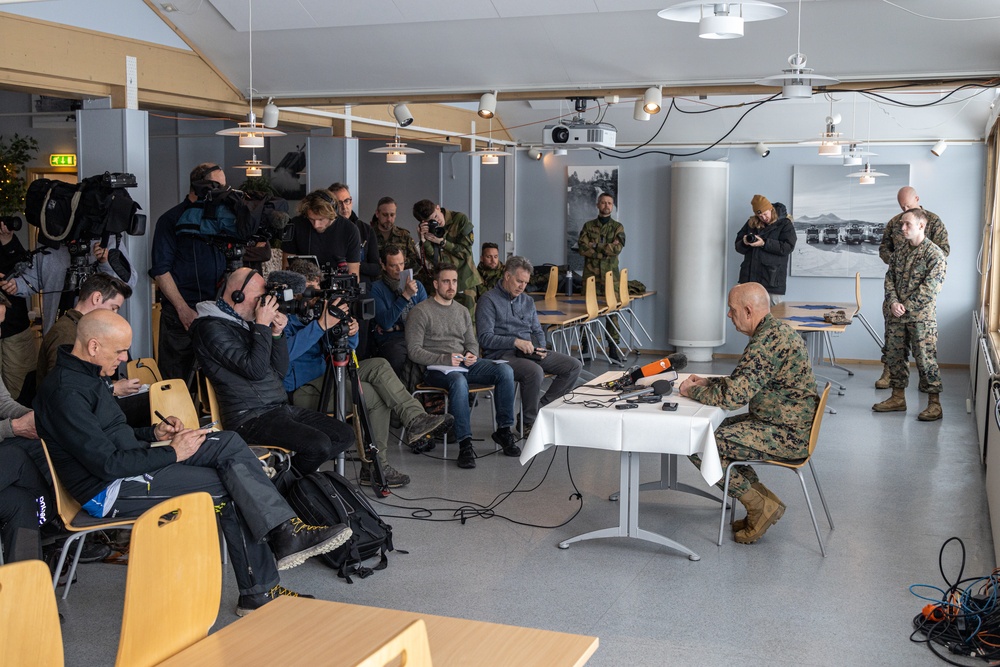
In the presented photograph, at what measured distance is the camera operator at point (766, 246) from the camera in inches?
416

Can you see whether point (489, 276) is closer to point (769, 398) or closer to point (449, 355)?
point (449, 355)

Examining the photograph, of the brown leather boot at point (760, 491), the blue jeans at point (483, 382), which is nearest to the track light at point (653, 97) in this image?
the blue jeans at point (483, 382)

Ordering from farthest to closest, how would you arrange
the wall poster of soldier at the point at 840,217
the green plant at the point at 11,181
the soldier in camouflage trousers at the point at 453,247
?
the wall poster of soldier at the point at 840,217, the green plant at the point at 11,181, the soldier in camouflage trousers at the point at 453,247

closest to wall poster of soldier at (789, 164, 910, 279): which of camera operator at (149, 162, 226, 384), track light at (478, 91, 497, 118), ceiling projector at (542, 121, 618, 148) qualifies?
ceiling projector at (542, 121, 618, 148)

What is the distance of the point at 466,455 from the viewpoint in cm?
622

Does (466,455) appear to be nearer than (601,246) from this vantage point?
Yes

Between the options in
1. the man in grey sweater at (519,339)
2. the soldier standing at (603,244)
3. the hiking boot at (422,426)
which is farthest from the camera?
the soldier standing at (603,244)

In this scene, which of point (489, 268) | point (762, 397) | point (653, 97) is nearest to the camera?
point (762, 397)

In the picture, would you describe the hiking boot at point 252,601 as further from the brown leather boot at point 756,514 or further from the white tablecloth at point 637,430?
the brown leather boot at point 756,514

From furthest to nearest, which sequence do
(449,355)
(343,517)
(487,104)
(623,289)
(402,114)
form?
(623,289) < (402,114) < (487,104) < (449,355) < (343,517)

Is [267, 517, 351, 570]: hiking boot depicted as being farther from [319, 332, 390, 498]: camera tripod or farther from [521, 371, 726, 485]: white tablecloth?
[319, 332, 390, 498]: camera tripod

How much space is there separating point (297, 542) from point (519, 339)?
3.22 meters

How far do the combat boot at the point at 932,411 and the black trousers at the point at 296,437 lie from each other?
4.97 m

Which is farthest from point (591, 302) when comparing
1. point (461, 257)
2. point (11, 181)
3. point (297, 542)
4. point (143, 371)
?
point (11, 181)
